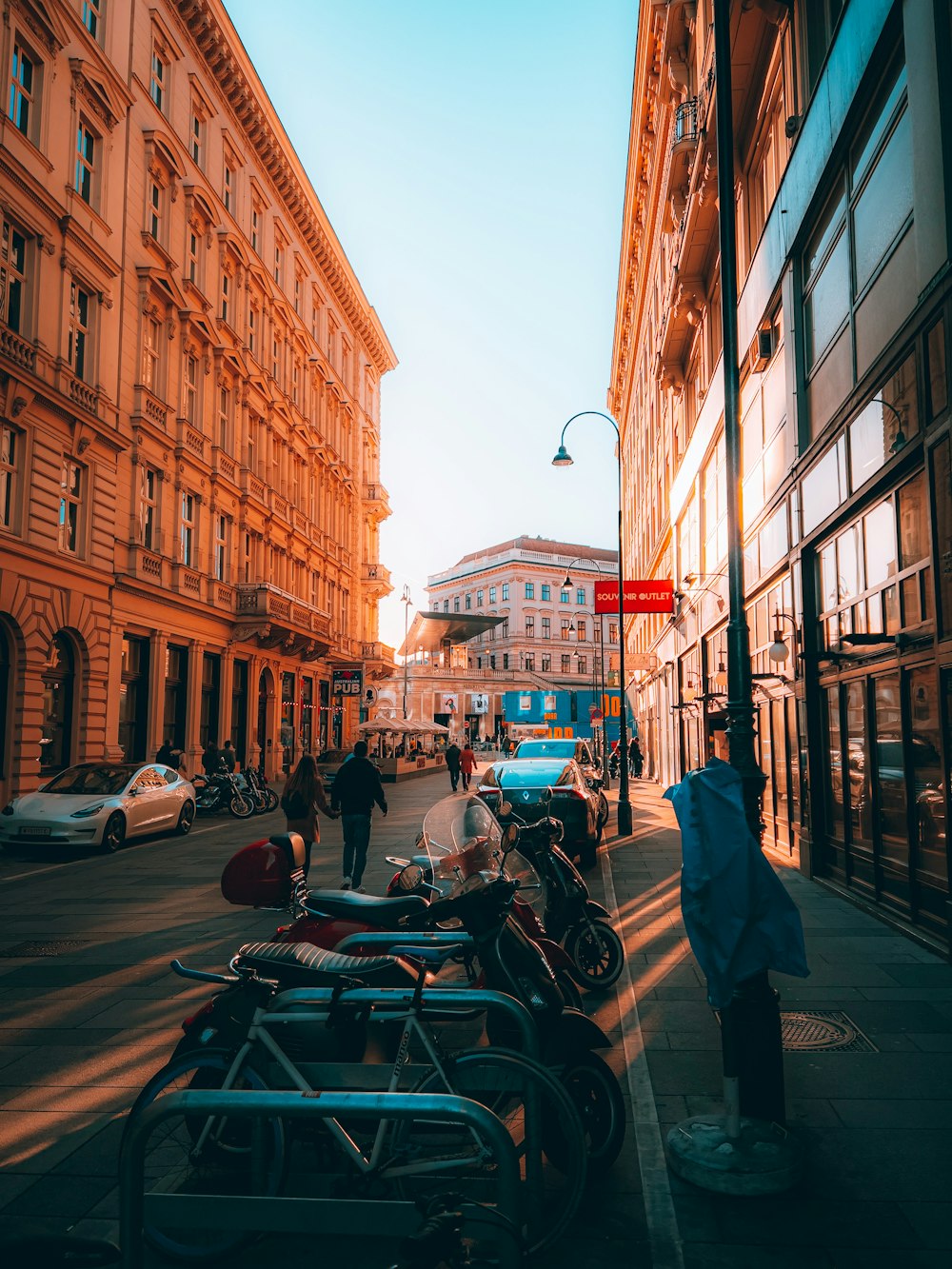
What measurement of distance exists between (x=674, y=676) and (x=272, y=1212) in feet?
88.6

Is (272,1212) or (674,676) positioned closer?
(272,1212)

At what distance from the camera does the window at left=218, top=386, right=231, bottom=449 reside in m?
32.9

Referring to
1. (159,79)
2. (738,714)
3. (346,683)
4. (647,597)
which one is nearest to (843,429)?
(738,714)

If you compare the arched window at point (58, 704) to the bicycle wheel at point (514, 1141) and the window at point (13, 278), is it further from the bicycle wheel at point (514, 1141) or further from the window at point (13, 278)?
the bicycle wheel at point (514, 1141)

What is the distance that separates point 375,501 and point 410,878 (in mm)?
49730

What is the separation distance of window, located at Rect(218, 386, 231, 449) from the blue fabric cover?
3075 cm

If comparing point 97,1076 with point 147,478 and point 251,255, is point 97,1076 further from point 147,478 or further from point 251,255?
point 251,255

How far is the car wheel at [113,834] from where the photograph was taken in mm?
16422

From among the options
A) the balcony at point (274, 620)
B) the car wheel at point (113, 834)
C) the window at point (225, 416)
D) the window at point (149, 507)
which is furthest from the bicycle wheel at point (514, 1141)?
the window at point (225, 416)

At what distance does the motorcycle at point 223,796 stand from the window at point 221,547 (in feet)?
31.4

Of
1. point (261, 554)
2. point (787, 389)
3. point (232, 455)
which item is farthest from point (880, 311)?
point (261, 554)

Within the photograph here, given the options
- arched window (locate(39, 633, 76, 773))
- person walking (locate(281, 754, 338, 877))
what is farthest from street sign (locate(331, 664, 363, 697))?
person walking (locate(281, 754, 338, 877))

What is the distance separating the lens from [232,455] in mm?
33656

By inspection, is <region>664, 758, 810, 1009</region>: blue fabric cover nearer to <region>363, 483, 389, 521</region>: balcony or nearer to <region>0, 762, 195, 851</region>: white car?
<region>0, 762, 195, 851</region>: white car
